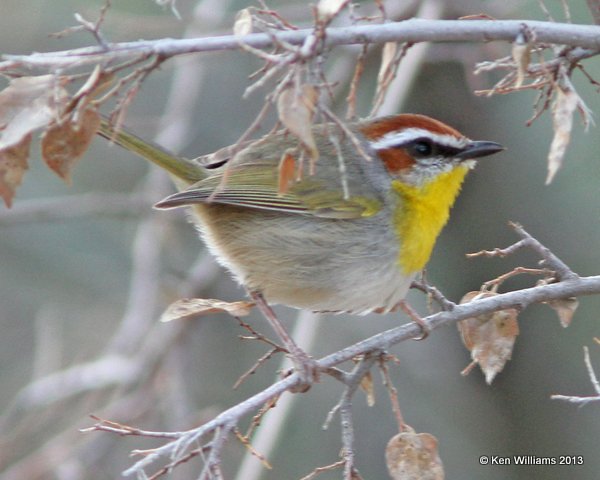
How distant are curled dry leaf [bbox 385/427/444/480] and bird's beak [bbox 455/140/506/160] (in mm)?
1406

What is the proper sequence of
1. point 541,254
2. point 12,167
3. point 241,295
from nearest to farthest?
point 12,167 → point 541,254 → point 241,295

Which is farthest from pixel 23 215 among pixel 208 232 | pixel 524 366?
pixel 524 366

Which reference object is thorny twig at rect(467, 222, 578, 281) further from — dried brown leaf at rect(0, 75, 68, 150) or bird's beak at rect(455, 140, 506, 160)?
dried brown leaf at rect(0, 75, 68, 150)

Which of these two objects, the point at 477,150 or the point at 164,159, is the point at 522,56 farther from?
the point at 164,159

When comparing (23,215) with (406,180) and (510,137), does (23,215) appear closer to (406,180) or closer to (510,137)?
(406,180)

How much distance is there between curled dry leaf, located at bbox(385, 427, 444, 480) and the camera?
2.92 m

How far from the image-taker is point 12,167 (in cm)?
241

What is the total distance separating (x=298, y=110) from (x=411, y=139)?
6.54 feet

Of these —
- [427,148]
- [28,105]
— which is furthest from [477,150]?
[28,105]

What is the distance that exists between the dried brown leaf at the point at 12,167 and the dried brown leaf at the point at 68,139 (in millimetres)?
57

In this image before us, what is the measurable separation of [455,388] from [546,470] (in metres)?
0.92

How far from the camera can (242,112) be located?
7.86 m

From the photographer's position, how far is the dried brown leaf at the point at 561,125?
7.77 ft

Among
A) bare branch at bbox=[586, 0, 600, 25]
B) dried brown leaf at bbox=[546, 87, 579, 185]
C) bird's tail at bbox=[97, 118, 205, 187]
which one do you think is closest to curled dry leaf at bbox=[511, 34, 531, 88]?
dried brown leaf at bbox=[546, 87, 579, 185]
